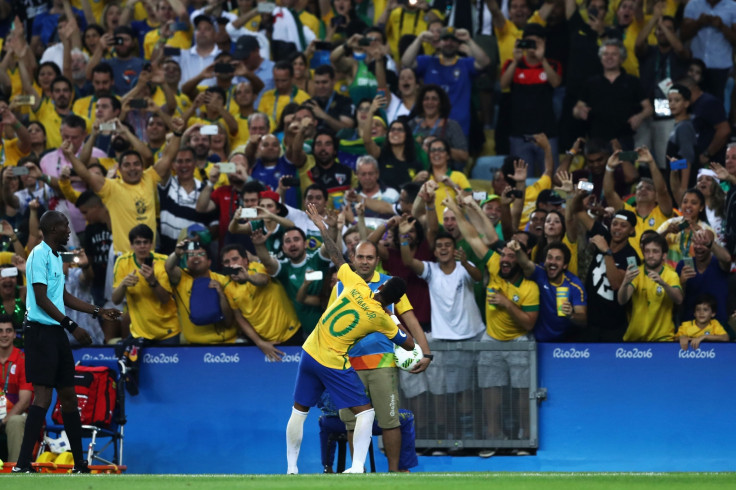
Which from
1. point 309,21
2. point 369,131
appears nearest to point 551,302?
point 369,131

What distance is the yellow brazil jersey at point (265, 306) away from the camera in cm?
1375

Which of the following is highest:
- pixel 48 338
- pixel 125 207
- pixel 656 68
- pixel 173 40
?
pixel 173 40

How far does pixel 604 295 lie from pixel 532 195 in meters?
2.14

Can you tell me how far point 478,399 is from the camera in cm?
1330

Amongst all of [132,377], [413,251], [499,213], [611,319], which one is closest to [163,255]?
[132,377]

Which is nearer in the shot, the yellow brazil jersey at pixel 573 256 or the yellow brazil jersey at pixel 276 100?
the yellow brazil jersey at pixel 573 256

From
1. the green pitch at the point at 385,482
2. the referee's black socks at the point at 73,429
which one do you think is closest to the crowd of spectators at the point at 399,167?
the green pitch at the point at 385,482

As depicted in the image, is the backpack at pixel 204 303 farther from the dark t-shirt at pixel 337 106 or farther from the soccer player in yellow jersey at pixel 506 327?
the dark t-shirt at pixel 337 106

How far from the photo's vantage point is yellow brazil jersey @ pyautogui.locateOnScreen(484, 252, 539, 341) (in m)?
13.0

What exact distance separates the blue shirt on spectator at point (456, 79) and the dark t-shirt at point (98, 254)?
15.1 feet

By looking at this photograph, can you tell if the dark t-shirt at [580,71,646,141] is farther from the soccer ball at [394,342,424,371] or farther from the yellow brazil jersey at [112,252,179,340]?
the yellow brazil jersey at [112,252,179,340]

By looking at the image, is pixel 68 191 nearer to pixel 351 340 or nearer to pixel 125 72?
pixel 125 72

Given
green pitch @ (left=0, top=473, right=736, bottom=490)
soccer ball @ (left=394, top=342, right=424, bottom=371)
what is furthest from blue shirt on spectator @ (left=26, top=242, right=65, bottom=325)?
soccer ball @ (left=394, top=342, right=424, bottom=371)

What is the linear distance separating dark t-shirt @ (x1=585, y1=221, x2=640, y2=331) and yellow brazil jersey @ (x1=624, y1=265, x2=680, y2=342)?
0.15 m
